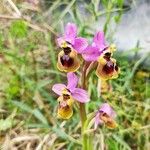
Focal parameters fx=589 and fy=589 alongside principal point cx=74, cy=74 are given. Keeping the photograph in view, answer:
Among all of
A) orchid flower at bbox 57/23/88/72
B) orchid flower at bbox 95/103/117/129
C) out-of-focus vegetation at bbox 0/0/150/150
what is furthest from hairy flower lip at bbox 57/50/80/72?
out-of-focus vegetation at bbox 0/0/150/150

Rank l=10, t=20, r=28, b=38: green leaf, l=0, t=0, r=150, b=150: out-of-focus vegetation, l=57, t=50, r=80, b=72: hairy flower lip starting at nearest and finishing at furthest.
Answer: l=57, t=50, r=80, b=72: hairy flower lip
l=0, t=0, r=150, b=150: out-of-focus vegetation
l=10, t=20, r=28, b=38: green leaf

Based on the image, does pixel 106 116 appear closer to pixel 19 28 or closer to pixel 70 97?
pixel 70 97

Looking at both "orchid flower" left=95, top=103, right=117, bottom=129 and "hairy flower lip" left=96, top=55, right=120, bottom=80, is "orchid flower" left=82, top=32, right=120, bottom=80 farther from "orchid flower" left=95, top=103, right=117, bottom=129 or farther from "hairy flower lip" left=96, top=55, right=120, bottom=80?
"orchid flower" left=95, top=103, right=117, bottom=129

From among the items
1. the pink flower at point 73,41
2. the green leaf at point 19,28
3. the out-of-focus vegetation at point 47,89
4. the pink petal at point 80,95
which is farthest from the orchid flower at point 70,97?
the green leaf at point 19,28

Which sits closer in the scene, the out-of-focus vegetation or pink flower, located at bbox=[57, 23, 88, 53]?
pink flower, located at bbox=[57, 23, 88, 53]

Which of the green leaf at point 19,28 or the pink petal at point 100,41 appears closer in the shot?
the pink petal at point 100,41

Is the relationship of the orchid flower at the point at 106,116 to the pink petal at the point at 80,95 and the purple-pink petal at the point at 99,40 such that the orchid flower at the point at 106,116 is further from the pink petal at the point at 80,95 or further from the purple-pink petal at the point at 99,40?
the purple-pink petal at the point at 99,40

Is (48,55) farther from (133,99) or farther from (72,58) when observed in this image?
(72,58)
